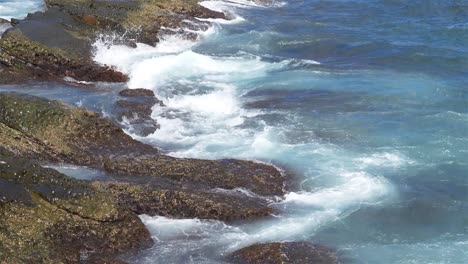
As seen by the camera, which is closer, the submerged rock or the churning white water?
the churning white water

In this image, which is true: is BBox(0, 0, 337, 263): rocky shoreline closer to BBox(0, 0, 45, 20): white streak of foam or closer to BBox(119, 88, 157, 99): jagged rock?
BBox(119, 88, 157, 99): jagged rock

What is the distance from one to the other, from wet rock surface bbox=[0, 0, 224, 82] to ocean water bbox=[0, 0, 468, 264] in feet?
2.85

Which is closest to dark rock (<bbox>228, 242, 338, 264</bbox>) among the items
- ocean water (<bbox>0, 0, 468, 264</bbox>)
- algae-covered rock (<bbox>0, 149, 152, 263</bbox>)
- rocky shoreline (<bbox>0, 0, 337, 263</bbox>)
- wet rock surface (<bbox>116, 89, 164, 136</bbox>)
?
rocky shoreline (<bbox>0, 0, 337, 263</bbox>)

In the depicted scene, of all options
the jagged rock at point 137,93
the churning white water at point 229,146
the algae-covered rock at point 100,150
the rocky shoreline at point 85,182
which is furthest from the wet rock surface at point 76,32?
the algae-covered rock at point 100,150

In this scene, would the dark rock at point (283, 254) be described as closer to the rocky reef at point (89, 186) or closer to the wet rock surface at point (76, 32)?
the rocky reef at point (89, 186)

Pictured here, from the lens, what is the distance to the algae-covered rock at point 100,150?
17.5 m

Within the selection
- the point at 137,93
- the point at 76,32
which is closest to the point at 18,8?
the point at 76,32

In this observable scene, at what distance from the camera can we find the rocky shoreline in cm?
1392

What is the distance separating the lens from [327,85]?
27.0m

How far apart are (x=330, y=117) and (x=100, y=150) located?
8500 mm

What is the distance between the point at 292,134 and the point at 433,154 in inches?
174

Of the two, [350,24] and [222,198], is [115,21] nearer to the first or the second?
[350,24]

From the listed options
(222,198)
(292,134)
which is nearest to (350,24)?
(292,134)

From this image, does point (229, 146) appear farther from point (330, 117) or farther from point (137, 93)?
point (137, 93)
